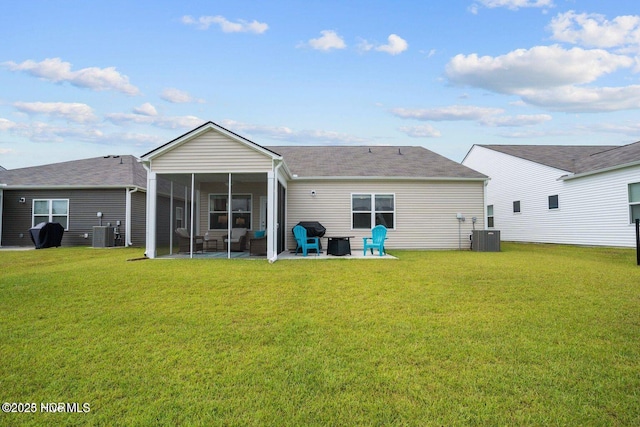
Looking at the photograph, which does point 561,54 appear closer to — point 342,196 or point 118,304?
point 342,196

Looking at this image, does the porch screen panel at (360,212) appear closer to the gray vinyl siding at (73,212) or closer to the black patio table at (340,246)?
the black patio table at (340,246)

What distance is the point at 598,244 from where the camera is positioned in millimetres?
14672

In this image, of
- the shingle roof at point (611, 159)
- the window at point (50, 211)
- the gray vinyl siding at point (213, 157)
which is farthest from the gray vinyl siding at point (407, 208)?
the window at point (50, 211)

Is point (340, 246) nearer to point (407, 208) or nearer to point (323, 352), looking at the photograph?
point (407, 208)

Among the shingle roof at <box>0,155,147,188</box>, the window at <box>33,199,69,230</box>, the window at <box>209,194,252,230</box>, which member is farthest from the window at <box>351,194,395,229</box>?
the window at <box>33,199,69,230</box>

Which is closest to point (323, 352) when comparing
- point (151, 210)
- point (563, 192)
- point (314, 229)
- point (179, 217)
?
point (151, 210)

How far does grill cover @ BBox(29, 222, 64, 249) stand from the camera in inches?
574

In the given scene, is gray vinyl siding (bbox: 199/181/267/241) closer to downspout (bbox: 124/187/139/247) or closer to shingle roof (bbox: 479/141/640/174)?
downspout (bbox: 124/187/139/247)

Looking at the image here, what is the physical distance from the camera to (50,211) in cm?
1605

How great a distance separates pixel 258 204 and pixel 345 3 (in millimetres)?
7783

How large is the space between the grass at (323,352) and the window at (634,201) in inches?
349

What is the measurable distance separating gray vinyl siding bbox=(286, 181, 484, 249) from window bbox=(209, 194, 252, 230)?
5.80 feet

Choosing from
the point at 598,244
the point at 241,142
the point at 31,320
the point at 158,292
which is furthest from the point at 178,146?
the point at 598,244

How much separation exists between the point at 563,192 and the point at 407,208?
816cm
